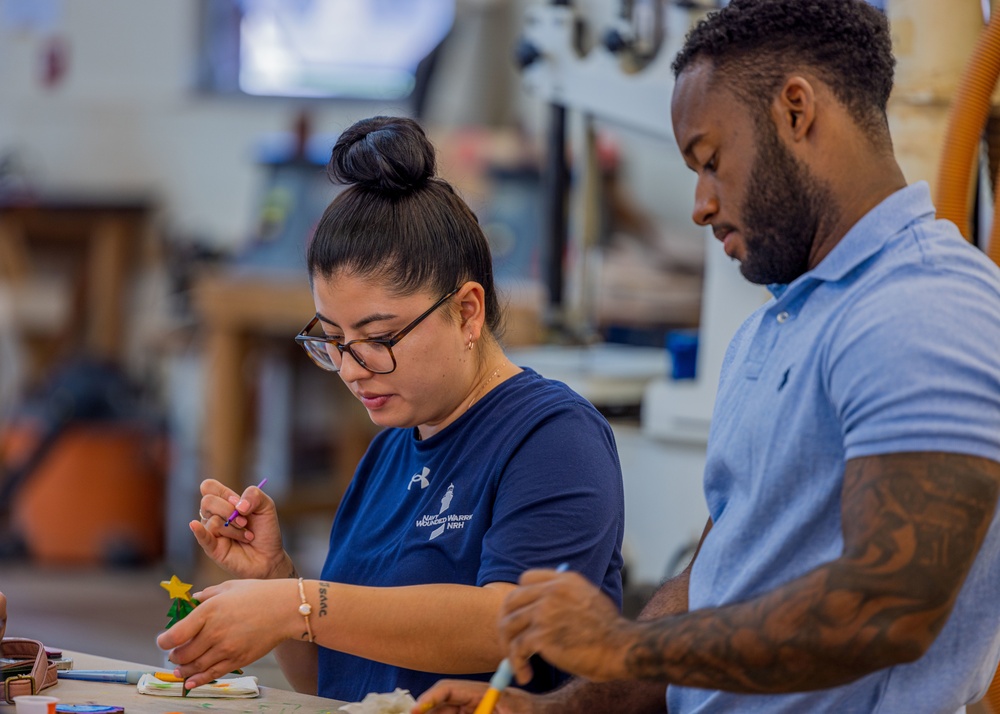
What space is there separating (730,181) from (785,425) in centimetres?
24

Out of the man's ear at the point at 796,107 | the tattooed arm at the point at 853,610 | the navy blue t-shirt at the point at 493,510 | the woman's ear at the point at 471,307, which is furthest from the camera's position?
the woman's ear at the point at 471,307

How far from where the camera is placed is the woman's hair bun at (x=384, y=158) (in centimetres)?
161

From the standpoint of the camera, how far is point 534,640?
3.74 feet

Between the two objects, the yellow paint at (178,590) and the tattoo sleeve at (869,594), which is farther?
the yellow paint at (178,590)

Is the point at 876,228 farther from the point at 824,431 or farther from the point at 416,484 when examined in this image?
the point at 416,484

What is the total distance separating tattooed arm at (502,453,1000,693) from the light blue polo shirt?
0.10 ft

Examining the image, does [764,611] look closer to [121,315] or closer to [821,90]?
[821,90]

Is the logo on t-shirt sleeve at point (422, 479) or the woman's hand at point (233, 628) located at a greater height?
the logo on t-shirt sleeve at point (422, 479)

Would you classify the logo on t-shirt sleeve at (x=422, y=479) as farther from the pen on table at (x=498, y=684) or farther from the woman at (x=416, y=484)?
the pen on table at (x=498, y=684)

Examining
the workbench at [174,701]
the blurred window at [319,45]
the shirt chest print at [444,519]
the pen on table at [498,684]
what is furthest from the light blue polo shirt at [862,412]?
the blurred window at [319,45]

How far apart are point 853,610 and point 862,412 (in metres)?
0.16

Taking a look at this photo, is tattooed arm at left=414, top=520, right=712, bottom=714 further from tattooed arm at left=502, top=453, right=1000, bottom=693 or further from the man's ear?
the man's ear

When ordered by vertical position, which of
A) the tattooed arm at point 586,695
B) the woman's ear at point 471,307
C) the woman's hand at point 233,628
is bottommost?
the tattooed arm at point 586,695

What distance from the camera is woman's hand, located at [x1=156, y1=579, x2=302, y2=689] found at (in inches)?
54.9
